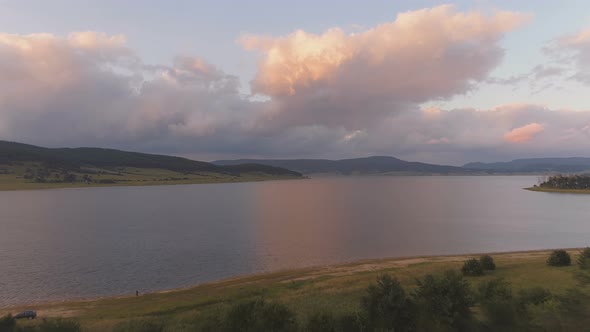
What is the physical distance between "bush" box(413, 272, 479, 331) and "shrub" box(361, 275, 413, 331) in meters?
0.83

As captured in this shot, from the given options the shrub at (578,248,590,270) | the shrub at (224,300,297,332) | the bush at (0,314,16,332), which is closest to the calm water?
the bush at (0,314,16,332)

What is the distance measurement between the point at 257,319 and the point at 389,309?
26.4 feet

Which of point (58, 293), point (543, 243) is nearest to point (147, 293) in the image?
point (58, 293)

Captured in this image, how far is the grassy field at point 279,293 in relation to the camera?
32.1 m

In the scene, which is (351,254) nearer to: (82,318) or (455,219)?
(82,318)

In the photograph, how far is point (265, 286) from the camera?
4347cm

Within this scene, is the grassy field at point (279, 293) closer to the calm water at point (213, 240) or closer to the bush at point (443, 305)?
the bush at point (443, 305)

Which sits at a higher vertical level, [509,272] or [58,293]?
[509,272]

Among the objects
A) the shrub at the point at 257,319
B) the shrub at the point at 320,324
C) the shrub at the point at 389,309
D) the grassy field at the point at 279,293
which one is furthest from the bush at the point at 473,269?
the shrub at the point at 257,319

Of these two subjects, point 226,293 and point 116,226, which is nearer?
point 226,293

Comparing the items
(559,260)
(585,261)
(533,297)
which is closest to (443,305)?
(533,297)

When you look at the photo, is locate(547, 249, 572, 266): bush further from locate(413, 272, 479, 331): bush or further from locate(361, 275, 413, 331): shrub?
locate(361, 275, 413, 331): shrub

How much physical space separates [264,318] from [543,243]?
83686 millimetres

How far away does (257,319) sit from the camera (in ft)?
67.8
